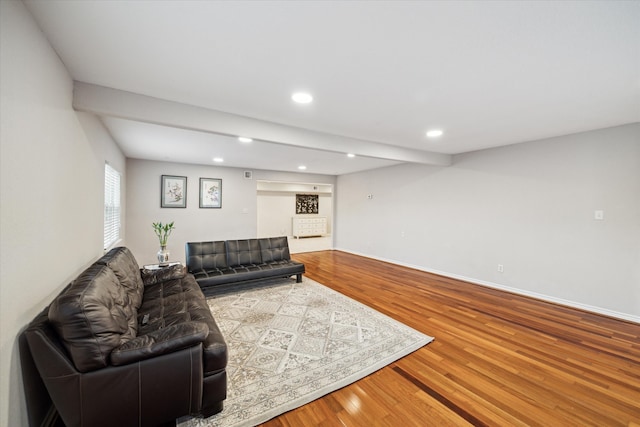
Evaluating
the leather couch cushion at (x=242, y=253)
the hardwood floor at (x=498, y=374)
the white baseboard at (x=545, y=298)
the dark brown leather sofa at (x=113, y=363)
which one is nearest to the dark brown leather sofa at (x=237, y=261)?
the leather couch cushion at (x=242, y=253)

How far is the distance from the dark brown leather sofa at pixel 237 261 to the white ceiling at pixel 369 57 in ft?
6.95

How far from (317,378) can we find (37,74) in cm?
270

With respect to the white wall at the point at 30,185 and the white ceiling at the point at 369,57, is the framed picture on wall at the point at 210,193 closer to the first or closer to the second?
the white ceiling at the point at 369,57

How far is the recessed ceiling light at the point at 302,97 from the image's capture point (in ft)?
7.70

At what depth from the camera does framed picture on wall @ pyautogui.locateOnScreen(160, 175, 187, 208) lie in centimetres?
→ 575

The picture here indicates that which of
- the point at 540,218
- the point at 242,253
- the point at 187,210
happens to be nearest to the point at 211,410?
the point at 242,253

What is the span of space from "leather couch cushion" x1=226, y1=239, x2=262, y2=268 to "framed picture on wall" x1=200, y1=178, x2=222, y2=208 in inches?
90.9

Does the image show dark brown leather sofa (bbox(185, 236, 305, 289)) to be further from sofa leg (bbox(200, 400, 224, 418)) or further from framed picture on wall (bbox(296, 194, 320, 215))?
framed picture on wall (bbox(296, 194, 320, 215))

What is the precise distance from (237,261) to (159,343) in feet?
9.40

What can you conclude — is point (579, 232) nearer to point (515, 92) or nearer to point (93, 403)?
point (515, 92)

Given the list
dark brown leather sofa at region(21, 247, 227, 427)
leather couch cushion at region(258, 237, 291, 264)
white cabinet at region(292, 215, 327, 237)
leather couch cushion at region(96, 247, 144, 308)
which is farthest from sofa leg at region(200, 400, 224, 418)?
white cabinet at region(292, 215, 327, 237)

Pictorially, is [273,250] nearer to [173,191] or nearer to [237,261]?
[237,261]

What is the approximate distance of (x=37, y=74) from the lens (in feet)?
4.85

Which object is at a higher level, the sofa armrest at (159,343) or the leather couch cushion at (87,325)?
the leather couch cushion at (87,325)
